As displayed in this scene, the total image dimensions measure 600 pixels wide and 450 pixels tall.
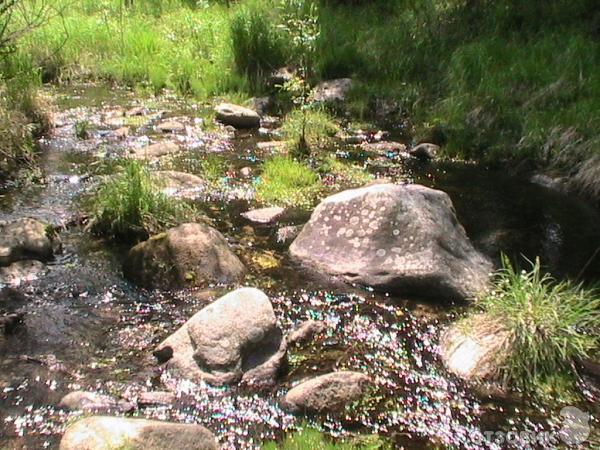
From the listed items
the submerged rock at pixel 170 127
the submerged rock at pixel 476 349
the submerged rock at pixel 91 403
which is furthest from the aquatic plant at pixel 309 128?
the submerged rock at pixel 91 403

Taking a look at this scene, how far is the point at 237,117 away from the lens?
11.1 m

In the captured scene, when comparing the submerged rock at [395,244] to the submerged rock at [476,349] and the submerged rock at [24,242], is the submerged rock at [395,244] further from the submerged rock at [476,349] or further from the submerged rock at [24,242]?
the submerged rock at [24,242]

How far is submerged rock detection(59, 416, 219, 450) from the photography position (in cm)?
345

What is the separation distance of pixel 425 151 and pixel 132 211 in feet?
Result: 17.0

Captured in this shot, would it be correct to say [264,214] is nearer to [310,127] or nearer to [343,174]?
[343,174]

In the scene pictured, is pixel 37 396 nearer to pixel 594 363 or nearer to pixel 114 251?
pixel 114 251

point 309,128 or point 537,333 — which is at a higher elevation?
point 537,333

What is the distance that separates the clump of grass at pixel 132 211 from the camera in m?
6.68

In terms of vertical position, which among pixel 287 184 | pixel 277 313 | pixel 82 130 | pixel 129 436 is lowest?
pixel 287 184

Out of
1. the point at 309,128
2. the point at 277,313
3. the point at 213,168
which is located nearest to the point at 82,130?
the point at 213,168

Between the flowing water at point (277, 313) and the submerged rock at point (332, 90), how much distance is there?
3834 millimetres

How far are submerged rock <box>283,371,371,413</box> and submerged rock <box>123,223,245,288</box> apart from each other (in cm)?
181

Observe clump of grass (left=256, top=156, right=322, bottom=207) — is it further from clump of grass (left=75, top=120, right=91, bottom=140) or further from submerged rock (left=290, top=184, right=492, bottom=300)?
clump of grass (left=75, top=120, right=91, bottom=140)

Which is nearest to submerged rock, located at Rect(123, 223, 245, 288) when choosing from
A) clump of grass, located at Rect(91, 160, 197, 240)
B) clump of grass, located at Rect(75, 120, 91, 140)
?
clump of grass, located at Rect(91, 160, 197, 240)
